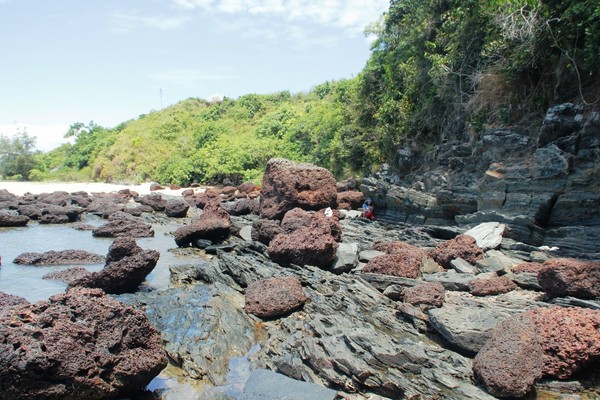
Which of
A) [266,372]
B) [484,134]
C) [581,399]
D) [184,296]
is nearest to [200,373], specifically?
[266,372]

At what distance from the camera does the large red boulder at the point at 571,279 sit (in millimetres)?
7910

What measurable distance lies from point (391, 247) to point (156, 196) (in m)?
18.0

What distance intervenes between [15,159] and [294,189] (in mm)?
49377

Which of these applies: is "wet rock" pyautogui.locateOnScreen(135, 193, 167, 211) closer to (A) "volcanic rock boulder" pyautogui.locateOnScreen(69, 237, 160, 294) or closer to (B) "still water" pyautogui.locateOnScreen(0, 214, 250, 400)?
(B) "still water" pyautogui.locateOnScreen(0, 214, 250, 400)

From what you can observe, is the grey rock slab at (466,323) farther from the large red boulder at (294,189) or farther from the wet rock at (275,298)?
the large red boulder at (294,189)

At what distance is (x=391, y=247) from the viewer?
472 inches

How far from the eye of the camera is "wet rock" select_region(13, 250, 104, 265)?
45.6ft

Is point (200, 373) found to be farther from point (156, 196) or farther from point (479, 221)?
point (156, 196)

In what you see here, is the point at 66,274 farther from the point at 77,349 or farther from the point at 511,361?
the point at 511,361

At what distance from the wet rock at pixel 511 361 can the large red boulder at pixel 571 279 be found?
1.96 meters

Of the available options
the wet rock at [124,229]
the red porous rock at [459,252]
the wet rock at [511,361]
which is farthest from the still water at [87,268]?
the red porous rock at [459,252]

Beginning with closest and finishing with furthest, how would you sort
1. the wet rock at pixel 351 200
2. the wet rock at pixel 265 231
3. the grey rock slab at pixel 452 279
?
the grey rock slab at pixel 452 279, the wet rock at pixel 265 231, the wet rock at pixel 351 200

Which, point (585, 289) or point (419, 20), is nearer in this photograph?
point (585, 289)

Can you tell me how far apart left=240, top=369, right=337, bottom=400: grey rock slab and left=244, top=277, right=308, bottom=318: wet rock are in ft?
7.82
